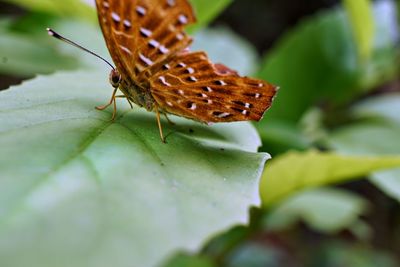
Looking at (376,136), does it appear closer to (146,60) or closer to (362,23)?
(362,23)

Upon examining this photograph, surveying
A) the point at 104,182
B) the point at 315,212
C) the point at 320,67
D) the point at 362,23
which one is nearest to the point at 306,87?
the point at 320,67

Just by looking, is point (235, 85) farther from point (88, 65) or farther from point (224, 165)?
point (88, 65)

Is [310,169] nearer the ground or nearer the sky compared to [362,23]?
nearer the ground

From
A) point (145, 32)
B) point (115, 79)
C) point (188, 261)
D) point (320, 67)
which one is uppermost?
point (145, 32)

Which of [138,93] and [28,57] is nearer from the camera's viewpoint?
[138,93]

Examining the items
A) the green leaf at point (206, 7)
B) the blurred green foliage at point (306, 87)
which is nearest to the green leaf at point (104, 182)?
the blurred green foliage at point (306, 87)

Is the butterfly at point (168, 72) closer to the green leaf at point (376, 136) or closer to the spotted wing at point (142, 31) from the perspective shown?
the spotted wing at point (142, 31)
